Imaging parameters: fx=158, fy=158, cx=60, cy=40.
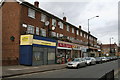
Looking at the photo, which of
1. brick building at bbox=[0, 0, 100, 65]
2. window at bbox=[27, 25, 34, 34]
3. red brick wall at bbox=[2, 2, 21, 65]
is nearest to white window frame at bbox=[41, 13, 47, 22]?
brick building at bbox=[0, 0, 100, 65]

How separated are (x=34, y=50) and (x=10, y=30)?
191 inches

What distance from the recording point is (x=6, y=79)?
35.4 feet

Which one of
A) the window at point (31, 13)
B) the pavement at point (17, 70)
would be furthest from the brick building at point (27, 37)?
the pavement at point (17, 70)

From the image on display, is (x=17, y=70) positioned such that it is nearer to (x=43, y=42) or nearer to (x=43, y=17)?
(x=43, y=42)

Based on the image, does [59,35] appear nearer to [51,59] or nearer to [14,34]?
[51,59]

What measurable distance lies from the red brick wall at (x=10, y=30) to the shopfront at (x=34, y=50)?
99 centimetres

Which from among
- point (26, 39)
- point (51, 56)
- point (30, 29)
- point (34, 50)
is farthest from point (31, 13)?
point (51, 56)

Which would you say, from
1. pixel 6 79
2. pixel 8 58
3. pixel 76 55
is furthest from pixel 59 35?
pixel 6 79

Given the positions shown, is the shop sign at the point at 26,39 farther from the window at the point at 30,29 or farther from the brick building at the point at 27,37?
the window at the point at 30,29

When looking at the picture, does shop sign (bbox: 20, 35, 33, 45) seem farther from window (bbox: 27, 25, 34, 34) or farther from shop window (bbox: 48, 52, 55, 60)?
shop window (bbox: 48, 52, 55, 60)

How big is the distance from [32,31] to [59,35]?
9.31 metres

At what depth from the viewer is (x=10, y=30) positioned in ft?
76.6

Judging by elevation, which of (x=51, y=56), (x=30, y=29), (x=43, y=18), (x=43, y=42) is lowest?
(x=51, y=56)

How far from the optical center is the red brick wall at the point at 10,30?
22067 mm
